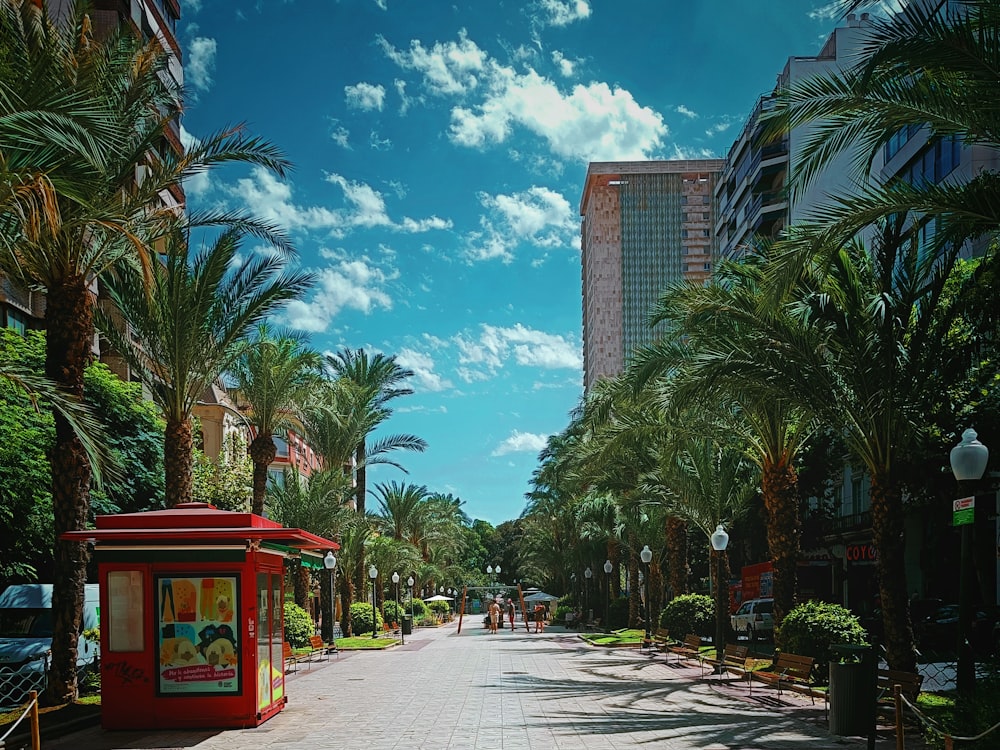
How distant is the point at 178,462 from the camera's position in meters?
21.5

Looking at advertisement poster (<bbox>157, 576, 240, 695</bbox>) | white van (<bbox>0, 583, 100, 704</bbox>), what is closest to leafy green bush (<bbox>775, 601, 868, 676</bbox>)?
advertisement poster (<bbox>157, 576, 240, 695</bbox>)

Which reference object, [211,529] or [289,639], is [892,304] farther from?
[289,639]

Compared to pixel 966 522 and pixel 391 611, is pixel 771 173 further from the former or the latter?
pixel 966 522

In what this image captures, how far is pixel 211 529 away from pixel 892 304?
11.3m

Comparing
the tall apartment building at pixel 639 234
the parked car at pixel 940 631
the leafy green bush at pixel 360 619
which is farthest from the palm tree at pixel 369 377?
the tall apartment building at pixel 639 234

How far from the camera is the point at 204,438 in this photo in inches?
2060

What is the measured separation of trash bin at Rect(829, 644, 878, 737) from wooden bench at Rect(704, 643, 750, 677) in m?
8.22

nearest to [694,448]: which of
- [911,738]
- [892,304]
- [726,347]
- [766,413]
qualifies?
[766,413]

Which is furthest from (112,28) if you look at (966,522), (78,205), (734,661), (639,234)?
(639,234)

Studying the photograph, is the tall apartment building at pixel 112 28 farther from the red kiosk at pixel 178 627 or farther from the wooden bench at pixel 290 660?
the red kiosk at pixel 178 627

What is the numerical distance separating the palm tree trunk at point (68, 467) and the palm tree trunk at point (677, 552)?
23.2m

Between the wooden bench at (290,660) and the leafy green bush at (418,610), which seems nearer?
the wooden bench at (290,660)

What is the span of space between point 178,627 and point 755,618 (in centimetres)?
2666

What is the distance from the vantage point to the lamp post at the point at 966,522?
40.4 feet
